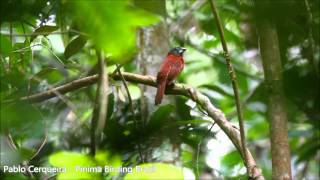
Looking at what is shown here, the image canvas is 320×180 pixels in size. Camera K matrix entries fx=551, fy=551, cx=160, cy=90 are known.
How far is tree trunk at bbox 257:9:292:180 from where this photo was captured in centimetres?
295

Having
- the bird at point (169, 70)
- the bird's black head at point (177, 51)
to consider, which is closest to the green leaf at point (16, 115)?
the bird at point (169, 70)

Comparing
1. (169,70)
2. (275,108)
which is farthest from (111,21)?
(169,70)

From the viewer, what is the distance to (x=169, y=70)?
3904mm

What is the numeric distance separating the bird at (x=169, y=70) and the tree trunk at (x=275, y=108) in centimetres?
61

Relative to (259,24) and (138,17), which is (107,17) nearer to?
(138,17)

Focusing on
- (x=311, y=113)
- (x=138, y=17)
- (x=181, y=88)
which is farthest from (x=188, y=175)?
(x=138, y=17)

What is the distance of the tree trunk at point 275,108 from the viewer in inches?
116

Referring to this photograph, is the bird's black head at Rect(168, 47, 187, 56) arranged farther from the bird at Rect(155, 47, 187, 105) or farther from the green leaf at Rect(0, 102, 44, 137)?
the green leaf at Rect(0, 102, 44, 137)

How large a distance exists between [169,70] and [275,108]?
932 mm

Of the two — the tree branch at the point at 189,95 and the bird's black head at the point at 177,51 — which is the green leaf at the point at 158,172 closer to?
the tree branch at the point at 189,95

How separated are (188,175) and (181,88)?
0.71 metres

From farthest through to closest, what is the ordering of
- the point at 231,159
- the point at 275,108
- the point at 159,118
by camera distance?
the point at 231,159
the point at 275,108
the point at 159,118

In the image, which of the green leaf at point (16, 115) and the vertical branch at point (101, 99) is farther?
the green leaf at point (16, 115)

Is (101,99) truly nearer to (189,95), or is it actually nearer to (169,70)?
(189,95)
